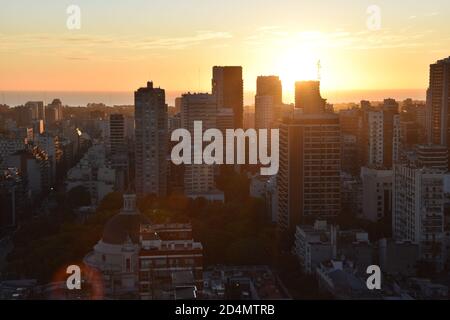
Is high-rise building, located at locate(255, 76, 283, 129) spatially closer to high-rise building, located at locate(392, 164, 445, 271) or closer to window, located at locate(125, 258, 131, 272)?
high-rise building, located at locate(392, 164, 445, 271)

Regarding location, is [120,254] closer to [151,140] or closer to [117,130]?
[151,140]

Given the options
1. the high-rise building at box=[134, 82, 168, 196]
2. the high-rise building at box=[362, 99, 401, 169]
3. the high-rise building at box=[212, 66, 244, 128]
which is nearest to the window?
the high-rise building at box=[134, 82, 168, 196]

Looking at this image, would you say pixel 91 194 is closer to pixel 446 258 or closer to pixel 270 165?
pixel 270 165

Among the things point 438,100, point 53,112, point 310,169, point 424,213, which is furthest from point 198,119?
point 53,112

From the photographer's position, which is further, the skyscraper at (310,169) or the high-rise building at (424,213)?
the skyscraper at (310,169)

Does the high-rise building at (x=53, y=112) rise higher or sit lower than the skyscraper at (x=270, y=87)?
lower

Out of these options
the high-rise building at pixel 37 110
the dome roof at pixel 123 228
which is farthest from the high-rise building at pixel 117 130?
the dome roof at pixel 123 228

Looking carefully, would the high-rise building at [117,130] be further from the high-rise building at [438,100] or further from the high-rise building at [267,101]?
the high-rise building at [438,100]

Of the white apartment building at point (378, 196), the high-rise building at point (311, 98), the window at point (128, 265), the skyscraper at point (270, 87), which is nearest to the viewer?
the window at point (128, 265)

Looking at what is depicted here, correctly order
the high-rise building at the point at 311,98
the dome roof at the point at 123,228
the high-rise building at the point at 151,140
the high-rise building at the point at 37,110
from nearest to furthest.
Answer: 1. the dome roof at the point at 123,228
2. the high-rise building at the point at 311,98
3. the high-rise building at the point at 151,140
4. the high-rise building at the point at 37,110
